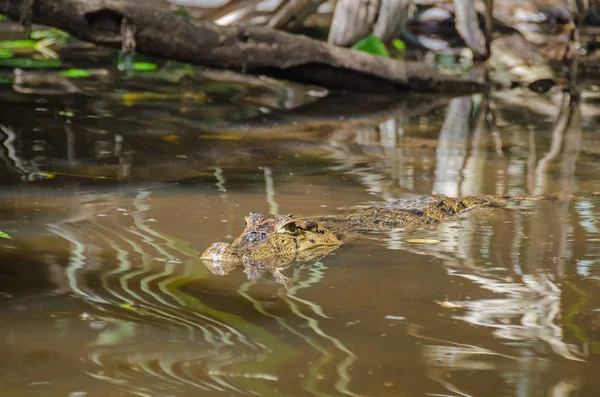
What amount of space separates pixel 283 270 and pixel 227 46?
5.79 m

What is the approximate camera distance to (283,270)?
188 inches

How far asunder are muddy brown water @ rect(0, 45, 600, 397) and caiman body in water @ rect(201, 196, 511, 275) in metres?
0.11

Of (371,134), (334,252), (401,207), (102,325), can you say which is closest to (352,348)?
(102,325)

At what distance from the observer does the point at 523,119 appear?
10203mm

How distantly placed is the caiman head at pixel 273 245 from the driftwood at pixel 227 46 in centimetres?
513

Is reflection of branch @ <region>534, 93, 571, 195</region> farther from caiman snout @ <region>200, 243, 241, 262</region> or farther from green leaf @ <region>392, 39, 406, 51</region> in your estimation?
green leaf @ <region>392, 39, 406, 51</region>

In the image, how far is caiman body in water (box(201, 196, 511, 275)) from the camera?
4789 millimetres

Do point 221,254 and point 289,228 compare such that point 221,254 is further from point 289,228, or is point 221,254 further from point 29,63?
point 29,63

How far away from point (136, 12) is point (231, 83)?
102 inches

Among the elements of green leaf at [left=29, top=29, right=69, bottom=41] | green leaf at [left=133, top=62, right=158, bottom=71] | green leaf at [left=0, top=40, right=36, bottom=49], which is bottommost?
green leaf at [left=133, top=62, right=158, bottom=71]

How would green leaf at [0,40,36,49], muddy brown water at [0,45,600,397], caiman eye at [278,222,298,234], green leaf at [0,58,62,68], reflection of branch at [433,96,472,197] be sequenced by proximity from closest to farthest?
1. muddy brown water at [0,45,600,397]
2. caiman eye at [278,222,298,234]
3. reflection of branch at [433,96,472,197]
4. green leaf at [0,58,62,68]
5. green leaf at [0,40,36,49]

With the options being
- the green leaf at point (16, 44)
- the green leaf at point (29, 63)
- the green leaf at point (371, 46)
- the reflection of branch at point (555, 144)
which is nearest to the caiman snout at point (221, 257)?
the reflection of branch at point (555, 144)

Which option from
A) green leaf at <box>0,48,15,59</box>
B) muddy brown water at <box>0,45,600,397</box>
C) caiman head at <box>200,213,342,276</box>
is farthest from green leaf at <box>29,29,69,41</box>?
caiman head at <box>200,213,342,276</box>

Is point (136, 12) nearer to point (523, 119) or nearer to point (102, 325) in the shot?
point (523, 119)
